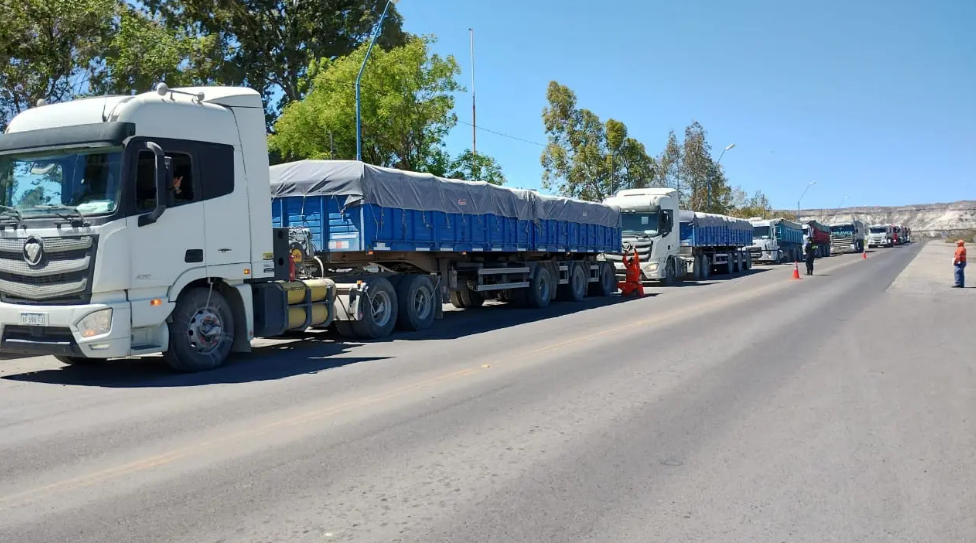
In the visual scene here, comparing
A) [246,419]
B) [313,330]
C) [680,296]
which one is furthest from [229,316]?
[680,296]

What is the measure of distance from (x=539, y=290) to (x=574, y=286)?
9.34ft

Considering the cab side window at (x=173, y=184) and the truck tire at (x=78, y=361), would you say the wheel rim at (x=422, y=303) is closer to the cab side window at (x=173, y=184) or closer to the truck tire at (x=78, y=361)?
the truck tire at (x=78, y=361)

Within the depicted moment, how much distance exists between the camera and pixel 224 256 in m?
10.7

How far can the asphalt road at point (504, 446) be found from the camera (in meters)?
4.64

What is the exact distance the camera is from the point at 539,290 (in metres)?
21.0

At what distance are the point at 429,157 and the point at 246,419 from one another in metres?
26.4

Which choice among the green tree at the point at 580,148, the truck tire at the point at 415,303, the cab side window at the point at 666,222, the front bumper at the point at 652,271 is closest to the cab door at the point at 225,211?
the truck tire at the point at 415,303

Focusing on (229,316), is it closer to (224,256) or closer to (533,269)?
(224,256)

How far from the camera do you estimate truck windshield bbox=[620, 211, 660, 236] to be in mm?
30188

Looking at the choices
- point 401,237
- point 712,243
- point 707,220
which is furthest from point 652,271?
point 401,237

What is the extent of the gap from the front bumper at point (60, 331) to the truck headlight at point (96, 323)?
3cm

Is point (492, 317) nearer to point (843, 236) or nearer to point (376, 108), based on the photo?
point (376, 108)

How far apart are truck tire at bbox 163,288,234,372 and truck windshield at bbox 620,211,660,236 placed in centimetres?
2116

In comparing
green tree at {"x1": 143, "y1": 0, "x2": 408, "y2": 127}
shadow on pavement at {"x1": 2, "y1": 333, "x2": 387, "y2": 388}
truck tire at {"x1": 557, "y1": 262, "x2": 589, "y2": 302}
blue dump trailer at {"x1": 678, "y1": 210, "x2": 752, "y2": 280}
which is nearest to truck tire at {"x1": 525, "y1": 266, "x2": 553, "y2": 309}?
truck tire at {"x1": 557, "y1": 262, "x2": 589, "y2": 302}
